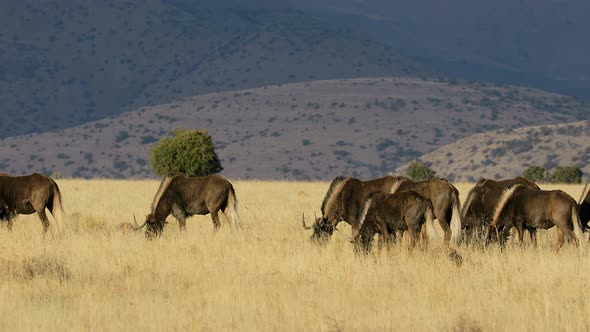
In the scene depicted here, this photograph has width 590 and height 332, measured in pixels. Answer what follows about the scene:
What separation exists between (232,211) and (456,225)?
466cm

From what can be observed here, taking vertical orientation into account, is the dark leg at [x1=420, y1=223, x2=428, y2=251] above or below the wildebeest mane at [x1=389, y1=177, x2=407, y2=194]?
below

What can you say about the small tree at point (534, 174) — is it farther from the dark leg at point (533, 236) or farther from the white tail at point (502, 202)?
the white tail at point (502, 202)

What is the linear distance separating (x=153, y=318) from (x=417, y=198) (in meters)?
5.82

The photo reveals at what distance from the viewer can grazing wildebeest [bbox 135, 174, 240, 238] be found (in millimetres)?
20672

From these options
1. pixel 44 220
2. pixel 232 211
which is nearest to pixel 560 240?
pixel 232 211

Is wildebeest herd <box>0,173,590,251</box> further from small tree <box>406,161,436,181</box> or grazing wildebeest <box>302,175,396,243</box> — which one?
small tree <box>406,161,436,181</box>

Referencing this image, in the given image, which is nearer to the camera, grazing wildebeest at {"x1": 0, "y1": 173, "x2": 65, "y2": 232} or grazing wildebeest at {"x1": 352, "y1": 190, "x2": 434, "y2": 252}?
grazing wildebeest at {"x1": 352, "y1": 190, "x2": 434, "y2": 252}

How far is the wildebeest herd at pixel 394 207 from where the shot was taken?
55.4 ft

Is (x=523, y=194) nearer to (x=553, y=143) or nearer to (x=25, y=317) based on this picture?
(x=25, y=317)

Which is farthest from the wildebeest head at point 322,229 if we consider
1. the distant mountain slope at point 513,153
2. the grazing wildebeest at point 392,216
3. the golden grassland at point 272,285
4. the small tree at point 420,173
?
the distant mountain slope at point 513,153

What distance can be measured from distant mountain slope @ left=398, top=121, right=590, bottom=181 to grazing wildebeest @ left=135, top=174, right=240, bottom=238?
98.7 metres

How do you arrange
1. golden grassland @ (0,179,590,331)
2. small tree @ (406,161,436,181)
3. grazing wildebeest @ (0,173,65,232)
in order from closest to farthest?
1. golden grassland @ (0,179,590,331)
2. grazing wildebeest @ (0,173,65,232)
3. small tree @ (406,161,436,181)

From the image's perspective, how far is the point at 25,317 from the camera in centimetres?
1187

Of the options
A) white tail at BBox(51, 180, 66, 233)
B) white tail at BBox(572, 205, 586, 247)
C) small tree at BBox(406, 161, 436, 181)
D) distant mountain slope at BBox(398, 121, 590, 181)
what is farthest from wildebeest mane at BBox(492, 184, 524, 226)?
distant mountain slope at BBox(398, 121, 590, 181)
